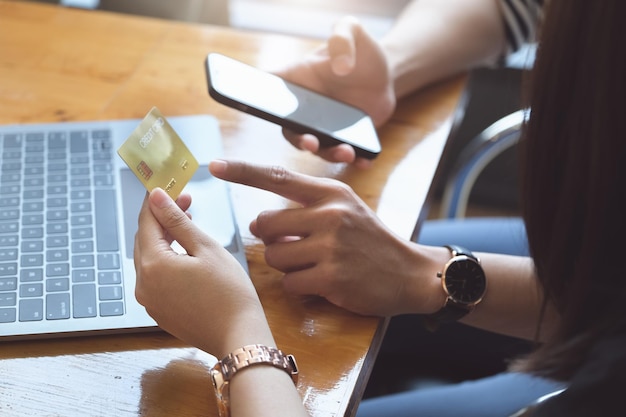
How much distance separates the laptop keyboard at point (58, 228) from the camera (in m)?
0.72

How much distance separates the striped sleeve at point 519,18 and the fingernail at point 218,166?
65cm

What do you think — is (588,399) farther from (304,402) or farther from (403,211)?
(403,211)

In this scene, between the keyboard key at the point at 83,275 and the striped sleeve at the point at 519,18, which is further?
the striped sleeve at the point at 519,18

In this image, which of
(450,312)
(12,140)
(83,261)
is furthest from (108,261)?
(450,312)

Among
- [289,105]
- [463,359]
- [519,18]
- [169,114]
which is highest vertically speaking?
[519,18]

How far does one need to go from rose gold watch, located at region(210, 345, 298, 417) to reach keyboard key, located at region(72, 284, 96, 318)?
0.14m

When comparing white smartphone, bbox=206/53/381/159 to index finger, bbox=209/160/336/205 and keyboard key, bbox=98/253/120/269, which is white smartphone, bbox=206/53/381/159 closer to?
index finger, bbox=209/160/336/205

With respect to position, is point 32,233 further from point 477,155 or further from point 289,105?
point 477,155

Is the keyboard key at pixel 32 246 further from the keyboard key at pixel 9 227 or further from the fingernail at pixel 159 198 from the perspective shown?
the fingernail at pixel 159 198

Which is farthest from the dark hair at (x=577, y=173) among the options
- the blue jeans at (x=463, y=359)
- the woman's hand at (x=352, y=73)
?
the woman's hand at (x=352, y=73)

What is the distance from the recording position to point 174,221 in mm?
697

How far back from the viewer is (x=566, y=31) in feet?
1.99

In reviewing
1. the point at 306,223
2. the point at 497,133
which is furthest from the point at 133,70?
the point at 497,133

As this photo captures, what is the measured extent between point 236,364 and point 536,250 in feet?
0.99
